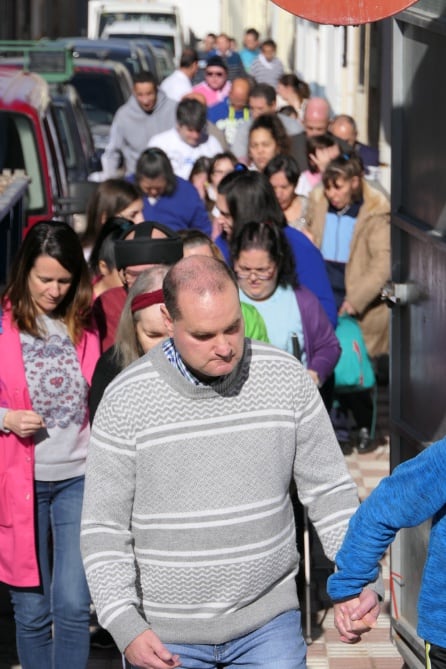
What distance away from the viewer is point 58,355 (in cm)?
516

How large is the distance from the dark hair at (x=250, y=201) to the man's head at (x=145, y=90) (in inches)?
264

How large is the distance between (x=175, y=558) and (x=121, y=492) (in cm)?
22

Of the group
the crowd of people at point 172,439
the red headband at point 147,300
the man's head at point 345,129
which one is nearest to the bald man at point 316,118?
the man's head at point 345,129

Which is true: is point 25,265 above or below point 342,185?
below

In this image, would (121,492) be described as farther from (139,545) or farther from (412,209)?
(412,209)

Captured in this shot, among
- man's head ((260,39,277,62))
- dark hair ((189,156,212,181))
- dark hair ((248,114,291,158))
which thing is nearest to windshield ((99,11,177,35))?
man's head ((260,39,277,62))

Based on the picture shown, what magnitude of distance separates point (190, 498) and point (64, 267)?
165cm

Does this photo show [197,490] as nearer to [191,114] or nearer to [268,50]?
[191,114]

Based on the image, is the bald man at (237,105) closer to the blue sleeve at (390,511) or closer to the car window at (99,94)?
the car window at (99,94)

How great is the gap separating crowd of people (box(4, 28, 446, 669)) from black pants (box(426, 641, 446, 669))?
0.10 ft

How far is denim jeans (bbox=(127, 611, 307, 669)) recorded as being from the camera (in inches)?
150

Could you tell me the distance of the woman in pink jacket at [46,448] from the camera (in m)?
5.07

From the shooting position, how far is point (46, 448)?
511cm

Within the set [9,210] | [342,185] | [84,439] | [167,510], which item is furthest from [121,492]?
[342,185]
